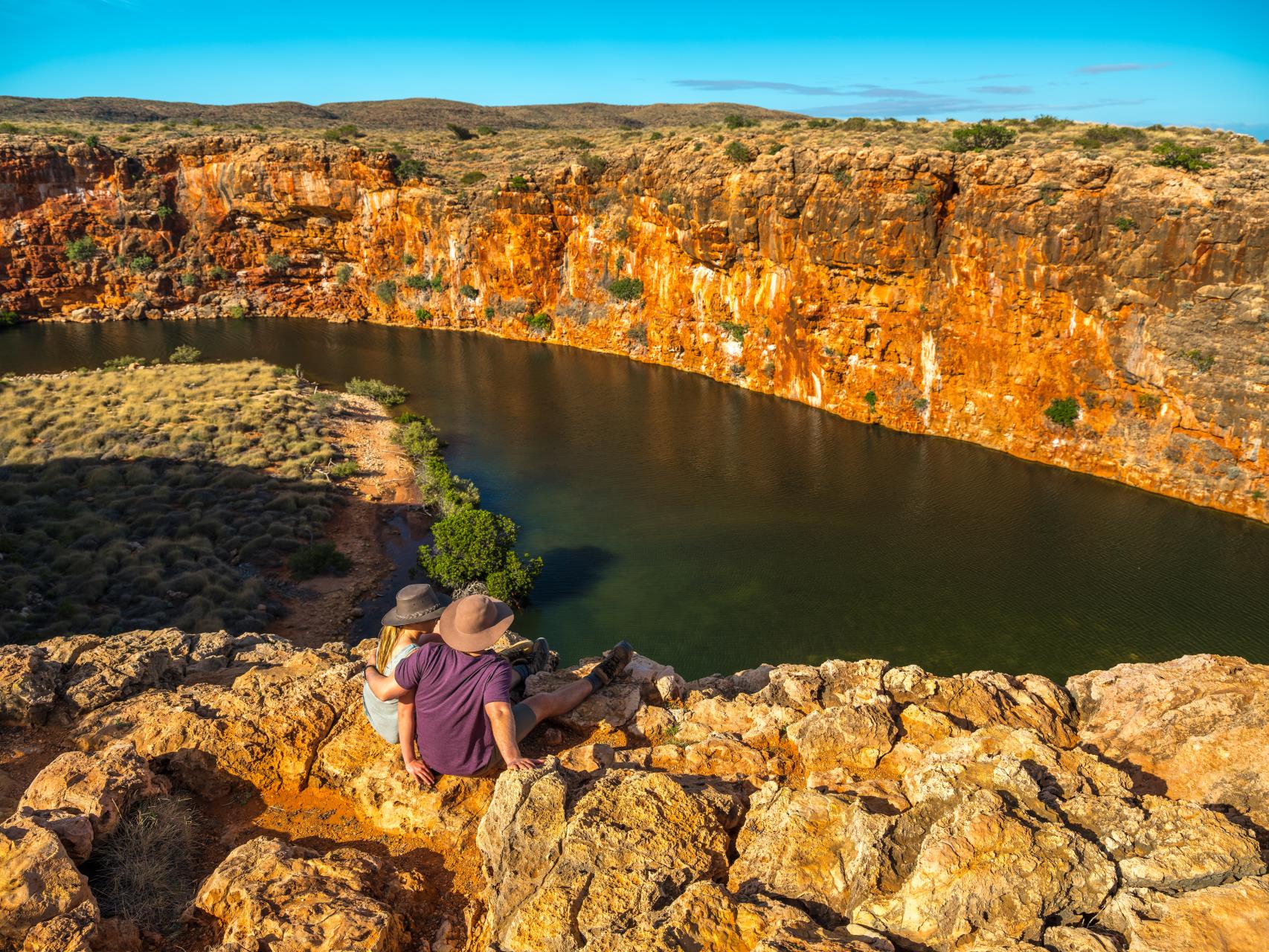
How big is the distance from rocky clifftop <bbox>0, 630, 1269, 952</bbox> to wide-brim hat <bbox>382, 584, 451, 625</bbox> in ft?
3.57

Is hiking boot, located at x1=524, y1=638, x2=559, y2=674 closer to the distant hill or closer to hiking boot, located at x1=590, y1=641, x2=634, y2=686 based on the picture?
hiking boot, located at x1=590, y1=641, x2=634, y2=686

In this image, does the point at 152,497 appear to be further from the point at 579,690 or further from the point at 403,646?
the point at 579,690

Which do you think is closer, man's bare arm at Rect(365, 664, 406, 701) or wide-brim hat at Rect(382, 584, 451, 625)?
man's bare arm at Rect(365, 664, 406, 701)

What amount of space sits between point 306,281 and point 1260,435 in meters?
49.7

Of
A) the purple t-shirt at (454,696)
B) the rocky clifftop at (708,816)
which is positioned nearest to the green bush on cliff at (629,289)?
the rocky clifftop at (708,816)

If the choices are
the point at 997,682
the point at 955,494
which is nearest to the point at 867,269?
the point at 955,494

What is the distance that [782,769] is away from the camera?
5.77m

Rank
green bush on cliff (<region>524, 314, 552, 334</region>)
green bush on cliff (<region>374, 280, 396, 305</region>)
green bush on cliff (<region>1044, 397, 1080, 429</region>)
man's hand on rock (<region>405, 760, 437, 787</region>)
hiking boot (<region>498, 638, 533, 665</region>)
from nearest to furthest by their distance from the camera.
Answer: man's hand on rock (<region>405, 760, 437, 787</region>)
hiking boot (<region>498, 638, 533, 665</region>)
green bush on cliff (<region>1044, 397, 1080, 429</region>)
green bush on cliff (<region>524, 314, 552, 334</region>)
green bush on cliff (<region>374, 280, 396, 305</region>)

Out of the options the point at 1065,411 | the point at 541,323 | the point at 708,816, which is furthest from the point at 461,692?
the point at 541,323

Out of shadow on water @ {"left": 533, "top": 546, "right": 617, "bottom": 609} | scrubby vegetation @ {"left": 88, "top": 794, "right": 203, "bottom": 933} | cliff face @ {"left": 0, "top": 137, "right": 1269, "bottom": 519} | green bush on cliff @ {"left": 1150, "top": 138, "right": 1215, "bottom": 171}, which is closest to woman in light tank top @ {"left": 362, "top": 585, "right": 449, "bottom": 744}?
scrubby vegetation @ {"left": 88, "top": 794, "right": 203, "bottom": 933}

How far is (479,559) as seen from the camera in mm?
18344

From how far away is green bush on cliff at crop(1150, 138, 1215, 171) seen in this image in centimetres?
2333

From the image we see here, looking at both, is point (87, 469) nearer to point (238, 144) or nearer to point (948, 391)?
point (948, 391)

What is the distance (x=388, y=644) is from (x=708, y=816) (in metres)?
2.66
